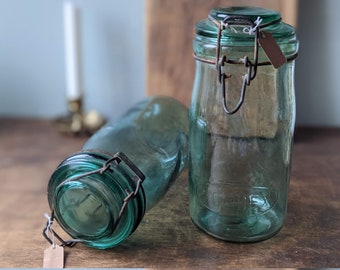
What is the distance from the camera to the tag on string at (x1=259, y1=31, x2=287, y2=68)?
500 millimetres

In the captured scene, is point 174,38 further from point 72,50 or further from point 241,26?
point 241,26

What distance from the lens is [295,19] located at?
81 cm

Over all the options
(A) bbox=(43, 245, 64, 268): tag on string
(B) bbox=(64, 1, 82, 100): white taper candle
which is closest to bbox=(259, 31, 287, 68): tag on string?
(A) bbox=(43, 245, 64, 268): tag on string

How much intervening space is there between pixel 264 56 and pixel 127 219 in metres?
0.21

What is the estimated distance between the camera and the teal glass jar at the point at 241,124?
20.6 inches

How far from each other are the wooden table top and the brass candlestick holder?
0.10 m

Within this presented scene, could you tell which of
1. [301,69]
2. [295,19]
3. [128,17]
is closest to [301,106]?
[301,69]

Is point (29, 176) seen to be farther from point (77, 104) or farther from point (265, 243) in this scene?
point (265, 243)

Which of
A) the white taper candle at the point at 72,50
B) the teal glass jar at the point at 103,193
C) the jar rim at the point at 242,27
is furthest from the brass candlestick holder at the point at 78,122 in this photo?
the jar rim at the point at 242,27

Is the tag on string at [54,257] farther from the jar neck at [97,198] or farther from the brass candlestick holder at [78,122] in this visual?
the brass candlestick holder at [78,122]

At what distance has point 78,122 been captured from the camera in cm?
91

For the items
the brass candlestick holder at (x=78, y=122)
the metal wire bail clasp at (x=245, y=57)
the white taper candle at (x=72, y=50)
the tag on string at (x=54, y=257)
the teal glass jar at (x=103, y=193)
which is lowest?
the tag on string at (x=54, y=257)

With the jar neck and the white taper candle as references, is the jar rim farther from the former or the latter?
the white taper candle

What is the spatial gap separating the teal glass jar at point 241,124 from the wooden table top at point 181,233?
0.9 inches
